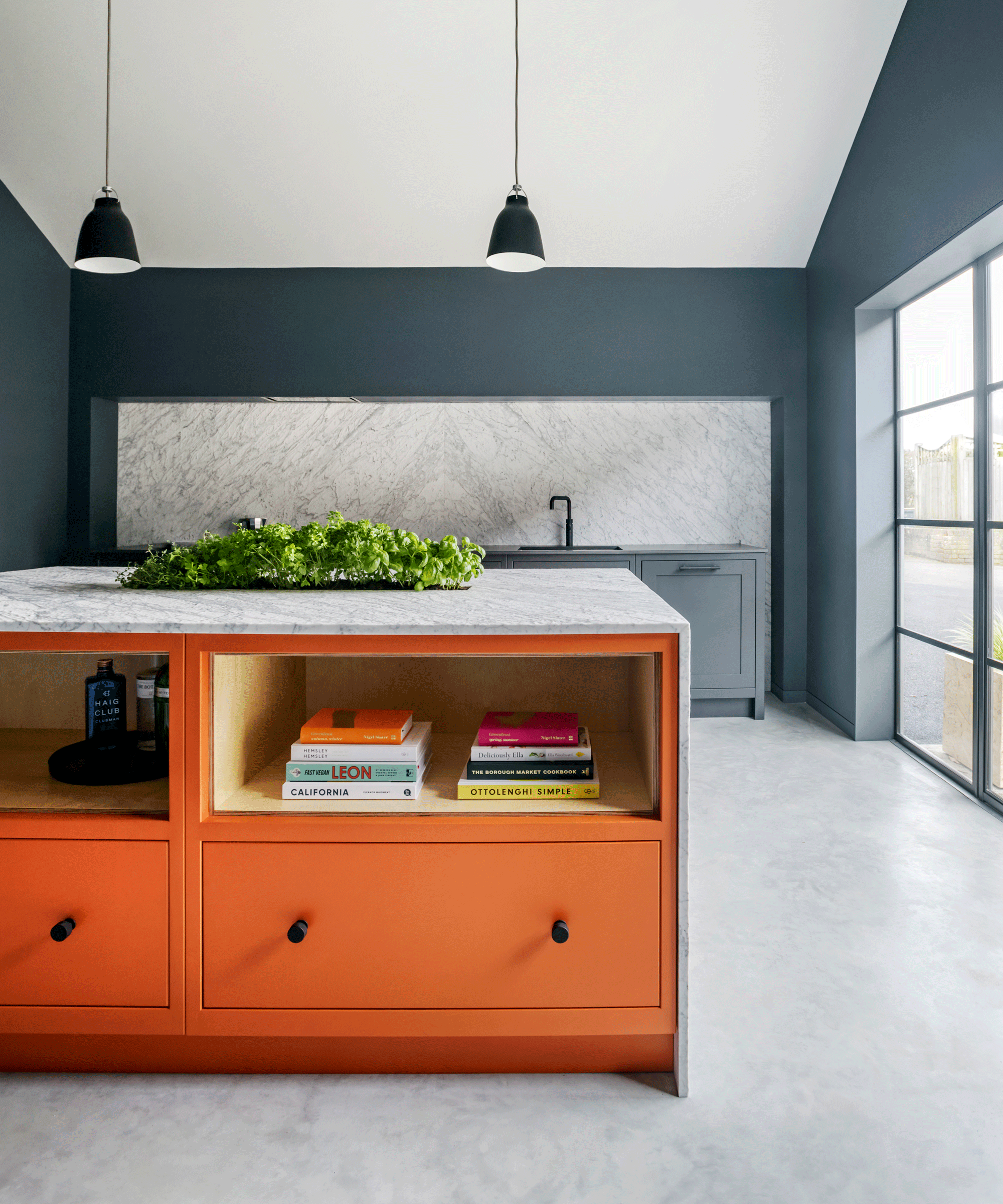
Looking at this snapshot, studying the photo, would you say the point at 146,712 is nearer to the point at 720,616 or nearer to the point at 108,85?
the point at 108,85

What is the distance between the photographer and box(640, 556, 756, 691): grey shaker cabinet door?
4.44 metres

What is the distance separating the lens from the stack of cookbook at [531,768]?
1.51 m

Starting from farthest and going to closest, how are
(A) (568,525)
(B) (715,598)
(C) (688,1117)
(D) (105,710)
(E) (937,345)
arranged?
1. (A) (568,525)
2. (B) (715,598)
3. (E) (937,345)
4. (D) (105,710)
5. (C) (688,1117)

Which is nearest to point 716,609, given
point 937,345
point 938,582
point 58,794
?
point 938,582

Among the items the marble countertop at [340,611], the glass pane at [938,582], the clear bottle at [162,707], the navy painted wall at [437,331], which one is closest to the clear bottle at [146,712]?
the clear bottle at [162,707]

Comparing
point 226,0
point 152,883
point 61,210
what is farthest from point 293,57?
point 152,883

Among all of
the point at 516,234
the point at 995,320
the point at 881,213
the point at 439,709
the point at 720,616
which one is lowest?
the point at 439,709

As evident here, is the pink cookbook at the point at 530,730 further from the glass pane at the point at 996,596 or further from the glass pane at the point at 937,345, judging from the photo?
the glass pane at the point at 937,345

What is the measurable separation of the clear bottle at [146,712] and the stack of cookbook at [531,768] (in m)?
0.65

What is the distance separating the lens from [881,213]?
11.5 ft

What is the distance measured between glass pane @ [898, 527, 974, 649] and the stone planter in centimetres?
11

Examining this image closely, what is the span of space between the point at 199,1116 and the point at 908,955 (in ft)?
5.44

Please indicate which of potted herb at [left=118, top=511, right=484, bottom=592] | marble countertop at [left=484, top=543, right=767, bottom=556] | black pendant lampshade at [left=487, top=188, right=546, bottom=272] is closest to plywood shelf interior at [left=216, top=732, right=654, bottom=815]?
potted herb at [left=118, top=511, right=484, bottom=592]

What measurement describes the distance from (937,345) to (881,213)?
0.65 meters
